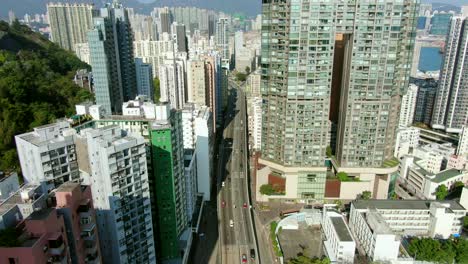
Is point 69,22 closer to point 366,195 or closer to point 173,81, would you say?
point 173,81

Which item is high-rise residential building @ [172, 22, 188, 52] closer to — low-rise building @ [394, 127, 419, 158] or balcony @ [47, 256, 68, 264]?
low-rise building @ [394, 127, 419, 158]

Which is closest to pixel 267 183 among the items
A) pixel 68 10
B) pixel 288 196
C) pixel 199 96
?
pixel 288 196

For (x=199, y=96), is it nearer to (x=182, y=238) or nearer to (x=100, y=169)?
(x=182, y=238)

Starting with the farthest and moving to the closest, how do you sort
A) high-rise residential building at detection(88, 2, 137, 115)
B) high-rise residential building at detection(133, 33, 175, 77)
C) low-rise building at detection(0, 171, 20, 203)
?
high-rise residential building at detection(133, 33, 175, 77) → high-rise residential building at detection(88, 2, 137, 115) → low-rise building at detection(0, 171, 20, 203)

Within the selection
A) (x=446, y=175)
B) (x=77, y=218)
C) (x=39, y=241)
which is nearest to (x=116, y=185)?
(x=77, y=218)

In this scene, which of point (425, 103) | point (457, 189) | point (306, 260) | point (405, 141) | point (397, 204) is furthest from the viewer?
point (425, 103)

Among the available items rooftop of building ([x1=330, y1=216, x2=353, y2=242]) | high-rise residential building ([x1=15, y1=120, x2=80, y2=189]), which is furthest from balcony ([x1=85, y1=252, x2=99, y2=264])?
rooftop of building ([x1=330, y1=216, x2=353, y2=242])

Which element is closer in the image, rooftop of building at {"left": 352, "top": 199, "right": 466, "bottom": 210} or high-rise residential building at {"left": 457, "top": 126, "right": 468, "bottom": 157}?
rooftop of building at {"left": 352, "top": 199, "right": 466, "bottom": 210}
